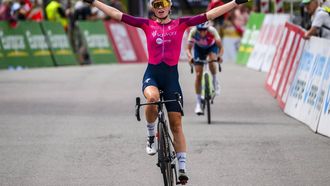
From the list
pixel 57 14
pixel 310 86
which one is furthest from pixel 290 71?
pixel 57 14

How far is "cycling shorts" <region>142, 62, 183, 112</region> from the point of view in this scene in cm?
1047

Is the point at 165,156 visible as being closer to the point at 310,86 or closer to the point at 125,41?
the point at 310,86

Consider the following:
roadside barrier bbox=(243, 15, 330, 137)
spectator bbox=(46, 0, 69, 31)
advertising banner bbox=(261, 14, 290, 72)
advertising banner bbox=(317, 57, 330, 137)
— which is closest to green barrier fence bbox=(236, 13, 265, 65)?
advertising banner bbox=(261, 14, 290, 72)

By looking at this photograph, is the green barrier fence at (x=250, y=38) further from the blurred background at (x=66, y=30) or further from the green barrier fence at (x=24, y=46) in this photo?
the green barrier fence at (x=24, y=46)

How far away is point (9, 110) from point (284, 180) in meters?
9.48

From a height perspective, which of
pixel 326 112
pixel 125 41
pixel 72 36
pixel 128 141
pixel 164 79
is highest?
pixel 164 79

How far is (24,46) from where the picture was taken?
32.1m

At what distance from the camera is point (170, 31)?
10.6 m

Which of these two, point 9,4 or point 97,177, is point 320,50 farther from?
point 9,4

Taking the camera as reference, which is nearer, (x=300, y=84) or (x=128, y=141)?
(x=128, y=141)

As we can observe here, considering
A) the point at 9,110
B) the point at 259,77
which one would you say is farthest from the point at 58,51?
the point at 9,110

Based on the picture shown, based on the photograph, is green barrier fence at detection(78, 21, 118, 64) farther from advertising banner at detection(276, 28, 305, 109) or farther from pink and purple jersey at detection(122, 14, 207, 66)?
pink and purple jersey at detection(122, 14, 207, 66)

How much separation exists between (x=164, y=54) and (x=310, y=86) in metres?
6.37

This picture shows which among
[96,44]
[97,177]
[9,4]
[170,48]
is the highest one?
[170,48]
